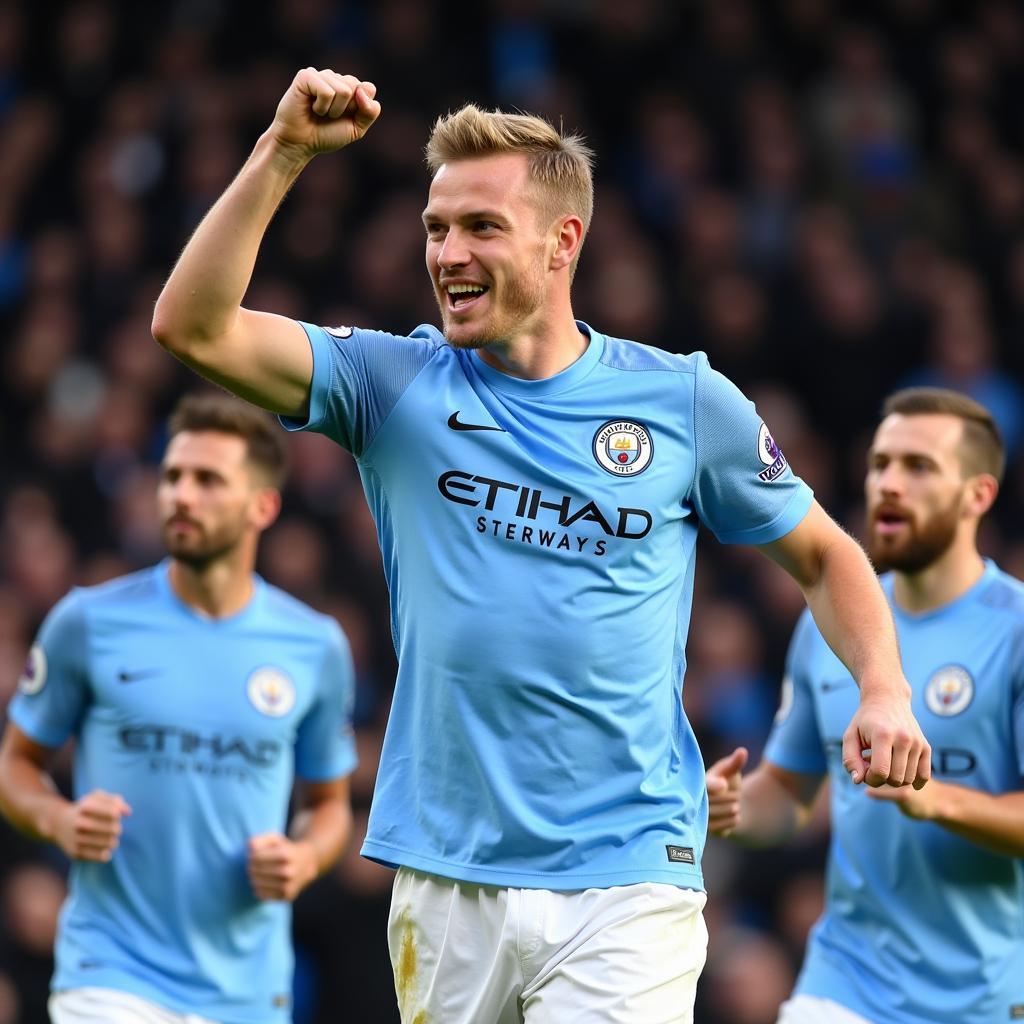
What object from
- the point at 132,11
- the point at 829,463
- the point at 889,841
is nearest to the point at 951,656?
the point at 889,841

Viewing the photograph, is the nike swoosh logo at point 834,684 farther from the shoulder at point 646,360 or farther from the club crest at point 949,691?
the shoulder at point 646,360

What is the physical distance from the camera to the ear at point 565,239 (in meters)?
4.45

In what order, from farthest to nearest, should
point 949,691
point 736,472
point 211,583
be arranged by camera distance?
point 211,583, point 949,691, point 736,472

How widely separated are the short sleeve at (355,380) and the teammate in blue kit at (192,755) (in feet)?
6.56

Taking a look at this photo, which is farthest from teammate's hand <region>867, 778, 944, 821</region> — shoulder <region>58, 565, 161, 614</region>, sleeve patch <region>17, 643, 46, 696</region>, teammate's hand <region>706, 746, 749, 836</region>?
sleeve patch <region>17, 643, 46, 696</region>

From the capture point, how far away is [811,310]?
11.7 m

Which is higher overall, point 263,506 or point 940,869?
point 263,506

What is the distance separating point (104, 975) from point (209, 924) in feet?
1.25

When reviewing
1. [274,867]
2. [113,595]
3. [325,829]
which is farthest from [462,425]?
[325,829]

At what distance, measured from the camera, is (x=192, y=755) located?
6.21 metres

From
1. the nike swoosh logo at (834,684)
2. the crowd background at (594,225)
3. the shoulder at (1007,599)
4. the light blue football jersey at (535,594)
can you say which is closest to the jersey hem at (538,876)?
the light blue football jersey at (535,594)

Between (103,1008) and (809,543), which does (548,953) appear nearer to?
(809,543)

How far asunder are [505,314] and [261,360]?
0.60m

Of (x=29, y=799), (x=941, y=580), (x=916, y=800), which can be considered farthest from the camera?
(x=29, y=799)
